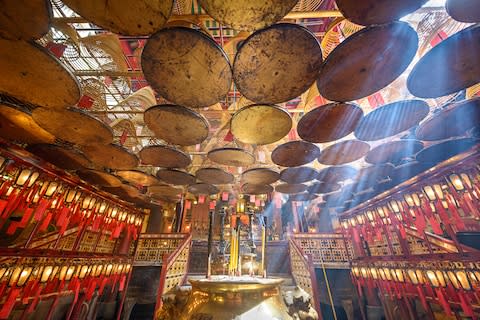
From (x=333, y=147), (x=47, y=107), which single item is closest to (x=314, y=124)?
(x=333, y=147)

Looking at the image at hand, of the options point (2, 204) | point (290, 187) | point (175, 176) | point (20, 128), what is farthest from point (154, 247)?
point (290, 187)

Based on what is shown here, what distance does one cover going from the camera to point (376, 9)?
1847 mm

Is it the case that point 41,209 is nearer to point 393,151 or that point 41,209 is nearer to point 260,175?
point 260,175

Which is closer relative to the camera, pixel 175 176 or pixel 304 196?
pixel 175 176

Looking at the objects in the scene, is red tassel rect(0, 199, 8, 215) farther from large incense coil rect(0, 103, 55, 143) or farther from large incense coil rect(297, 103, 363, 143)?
large incense coil rect(297, 103, 363, 143)

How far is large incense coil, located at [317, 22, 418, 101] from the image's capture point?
2.04 metres

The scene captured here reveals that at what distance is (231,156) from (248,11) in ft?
9.88

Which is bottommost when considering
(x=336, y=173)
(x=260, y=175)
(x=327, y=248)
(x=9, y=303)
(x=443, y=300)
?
(x=9, y=303)

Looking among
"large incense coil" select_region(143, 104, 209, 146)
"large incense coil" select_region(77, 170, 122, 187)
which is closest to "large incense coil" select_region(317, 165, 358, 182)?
"large incense coil" select_region(143, 104, 209, 146)

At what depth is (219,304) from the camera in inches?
83.9

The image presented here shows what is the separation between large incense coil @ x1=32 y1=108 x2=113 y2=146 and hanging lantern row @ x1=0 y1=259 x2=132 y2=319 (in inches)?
185

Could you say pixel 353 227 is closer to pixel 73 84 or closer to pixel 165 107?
pixel 165 107

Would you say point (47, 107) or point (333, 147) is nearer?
point (47, 107)

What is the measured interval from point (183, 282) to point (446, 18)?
1029cm
